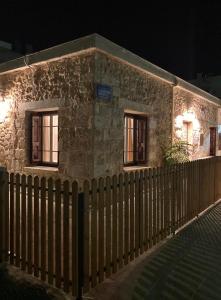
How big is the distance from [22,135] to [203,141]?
784 cm

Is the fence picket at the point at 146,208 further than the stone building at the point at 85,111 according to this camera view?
No

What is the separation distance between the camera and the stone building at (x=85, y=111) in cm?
575

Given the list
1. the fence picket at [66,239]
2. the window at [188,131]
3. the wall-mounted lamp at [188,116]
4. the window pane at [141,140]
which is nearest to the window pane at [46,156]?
the window pane at [141,140]

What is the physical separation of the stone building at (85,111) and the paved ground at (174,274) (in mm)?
2243

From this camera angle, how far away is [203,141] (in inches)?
474

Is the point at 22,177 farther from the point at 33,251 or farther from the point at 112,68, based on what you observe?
the point at 112,68

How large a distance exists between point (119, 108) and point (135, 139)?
146cm

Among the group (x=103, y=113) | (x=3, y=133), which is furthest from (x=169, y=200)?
(x=3, y=133)

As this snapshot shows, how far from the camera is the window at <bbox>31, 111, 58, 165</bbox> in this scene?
727 centimetres

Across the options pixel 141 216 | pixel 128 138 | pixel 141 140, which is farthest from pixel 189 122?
pixel 141 216

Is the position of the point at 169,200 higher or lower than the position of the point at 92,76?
lower

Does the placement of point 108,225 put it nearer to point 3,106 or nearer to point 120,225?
point 120,225

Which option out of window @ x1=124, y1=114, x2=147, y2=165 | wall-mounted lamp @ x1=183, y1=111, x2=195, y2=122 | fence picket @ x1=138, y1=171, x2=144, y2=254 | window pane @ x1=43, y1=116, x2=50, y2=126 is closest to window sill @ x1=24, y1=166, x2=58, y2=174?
window pane @ x1=43, y1=116, x2=50, y2=126

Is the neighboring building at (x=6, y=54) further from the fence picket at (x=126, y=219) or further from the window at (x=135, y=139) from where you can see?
the fence picket at (x=126, y=219)
